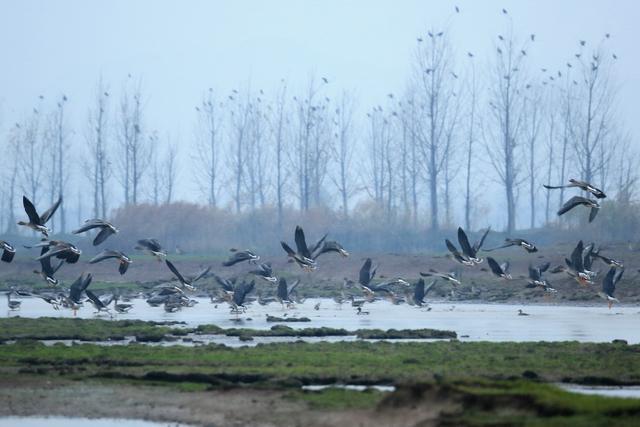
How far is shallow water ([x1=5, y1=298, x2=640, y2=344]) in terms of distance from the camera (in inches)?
1303

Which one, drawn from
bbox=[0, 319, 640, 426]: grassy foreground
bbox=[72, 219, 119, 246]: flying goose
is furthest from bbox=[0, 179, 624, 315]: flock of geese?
bbox=[0, 319, 640, 426]: grassy foreground

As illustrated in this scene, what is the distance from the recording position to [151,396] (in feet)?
65.7

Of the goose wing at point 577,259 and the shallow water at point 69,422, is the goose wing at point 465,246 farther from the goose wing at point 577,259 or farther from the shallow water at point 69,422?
the shallow water at point 69,422

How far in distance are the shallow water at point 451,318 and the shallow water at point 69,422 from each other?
40.7 feet

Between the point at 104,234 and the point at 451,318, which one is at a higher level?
the point at 104,234

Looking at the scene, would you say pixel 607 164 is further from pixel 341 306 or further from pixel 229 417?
pixel 229 417

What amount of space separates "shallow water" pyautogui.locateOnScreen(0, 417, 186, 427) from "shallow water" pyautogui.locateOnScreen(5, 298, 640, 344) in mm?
12402

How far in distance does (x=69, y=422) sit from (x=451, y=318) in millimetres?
23802

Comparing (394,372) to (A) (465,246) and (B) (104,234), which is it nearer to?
(A) (465,246)

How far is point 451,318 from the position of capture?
40562 mm

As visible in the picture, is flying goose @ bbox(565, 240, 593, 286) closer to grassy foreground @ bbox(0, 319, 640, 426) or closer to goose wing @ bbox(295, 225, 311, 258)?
goose wing @ bbox(295, 225, 311, 258)

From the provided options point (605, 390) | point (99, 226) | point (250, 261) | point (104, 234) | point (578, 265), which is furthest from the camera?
point (250, 261)

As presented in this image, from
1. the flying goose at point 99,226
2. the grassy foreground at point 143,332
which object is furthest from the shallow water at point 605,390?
the flying goose at point 99,226

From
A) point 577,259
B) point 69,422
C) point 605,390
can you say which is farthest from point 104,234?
point 605,390
